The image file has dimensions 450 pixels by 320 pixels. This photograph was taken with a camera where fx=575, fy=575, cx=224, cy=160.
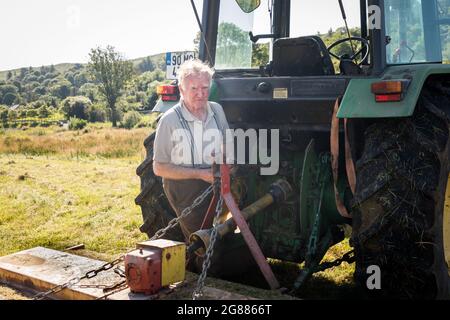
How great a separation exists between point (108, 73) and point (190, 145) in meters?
55.2

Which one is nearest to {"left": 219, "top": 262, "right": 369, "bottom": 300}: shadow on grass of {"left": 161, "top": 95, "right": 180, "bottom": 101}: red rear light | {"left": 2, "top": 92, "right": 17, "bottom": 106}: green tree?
{"left": 161, "top": 95, "right": 180, "bottom": 101}: red rear light

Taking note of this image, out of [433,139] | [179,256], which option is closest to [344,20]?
[433,139]

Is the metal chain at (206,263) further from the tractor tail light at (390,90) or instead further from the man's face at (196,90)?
the tractor tail light at (390,90)

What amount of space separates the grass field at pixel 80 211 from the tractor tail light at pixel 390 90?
163 centimetres

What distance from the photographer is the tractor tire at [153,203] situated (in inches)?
174

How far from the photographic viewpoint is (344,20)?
4414 mm

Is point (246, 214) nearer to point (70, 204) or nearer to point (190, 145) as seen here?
point (190, 145)

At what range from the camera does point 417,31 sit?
170 inches

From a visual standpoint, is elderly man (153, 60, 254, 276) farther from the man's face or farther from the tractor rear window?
the tractor rear window

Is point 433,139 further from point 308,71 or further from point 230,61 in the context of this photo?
point 230,61

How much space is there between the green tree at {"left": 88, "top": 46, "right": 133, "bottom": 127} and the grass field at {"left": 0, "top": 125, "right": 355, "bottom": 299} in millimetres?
42558

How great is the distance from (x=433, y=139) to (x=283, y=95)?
120 centimetres

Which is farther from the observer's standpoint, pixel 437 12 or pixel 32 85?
pixel 32 85

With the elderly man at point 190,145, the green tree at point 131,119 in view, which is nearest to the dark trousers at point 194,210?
the elderly man at point 190,145
